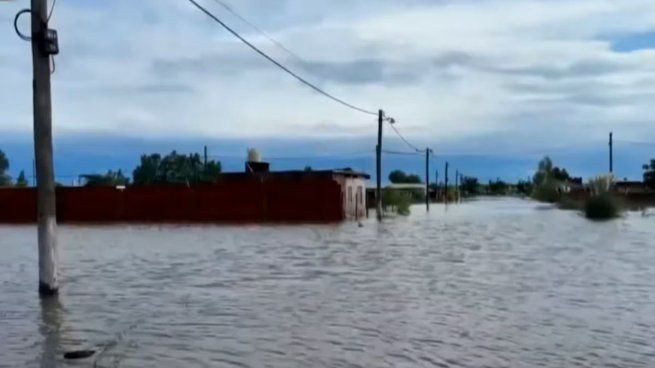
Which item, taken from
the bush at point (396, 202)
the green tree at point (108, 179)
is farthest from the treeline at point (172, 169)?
the bush at point (396, 202)

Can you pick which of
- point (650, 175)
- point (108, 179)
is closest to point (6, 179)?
point (108, 179)

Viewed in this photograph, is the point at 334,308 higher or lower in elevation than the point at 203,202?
lower

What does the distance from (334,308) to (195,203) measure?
39.8 metres

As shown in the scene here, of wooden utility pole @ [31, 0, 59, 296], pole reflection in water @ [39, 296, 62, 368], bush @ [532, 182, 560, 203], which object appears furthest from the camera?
bush @ [532, 182, 560, 203]

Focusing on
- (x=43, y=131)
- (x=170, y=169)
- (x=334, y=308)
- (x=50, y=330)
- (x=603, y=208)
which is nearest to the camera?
(x=50, y=330)

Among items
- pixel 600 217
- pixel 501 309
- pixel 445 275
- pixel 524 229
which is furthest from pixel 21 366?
pixel 600 217

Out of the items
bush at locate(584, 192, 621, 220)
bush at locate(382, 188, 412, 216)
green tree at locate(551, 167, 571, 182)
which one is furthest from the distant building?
green tree at locate(551, 167, 571, 182)

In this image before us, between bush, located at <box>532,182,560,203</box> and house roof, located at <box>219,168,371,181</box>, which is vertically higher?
house roof, located at <box>219,168,371,181</box>

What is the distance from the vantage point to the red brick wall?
5291 centimetres

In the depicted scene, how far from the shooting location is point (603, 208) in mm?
60562

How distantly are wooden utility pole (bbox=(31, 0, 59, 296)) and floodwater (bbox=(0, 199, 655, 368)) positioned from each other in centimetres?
105

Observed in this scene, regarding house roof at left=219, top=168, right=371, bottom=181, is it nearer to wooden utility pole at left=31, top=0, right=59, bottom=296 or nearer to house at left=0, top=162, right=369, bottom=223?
house at left=0, top=162, right=369, bottom=223

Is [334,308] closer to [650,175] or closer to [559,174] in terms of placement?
[650,175]

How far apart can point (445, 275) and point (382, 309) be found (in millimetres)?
5957
